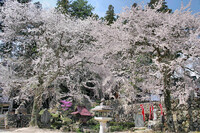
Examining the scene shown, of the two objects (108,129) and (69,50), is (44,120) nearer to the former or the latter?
(108,129)

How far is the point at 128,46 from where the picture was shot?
9.98m

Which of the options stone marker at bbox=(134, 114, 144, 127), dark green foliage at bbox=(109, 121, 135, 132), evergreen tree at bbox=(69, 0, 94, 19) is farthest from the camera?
evergreen tree at bbox=(69, 0, 94, 19)

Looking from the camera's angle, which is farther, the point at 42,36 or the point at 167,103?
the point at 42,36

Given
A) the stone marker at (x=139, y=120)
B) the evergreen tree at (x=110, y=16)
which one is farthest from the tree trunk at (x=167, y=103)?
the evergreen tree at (x=110, y=16)

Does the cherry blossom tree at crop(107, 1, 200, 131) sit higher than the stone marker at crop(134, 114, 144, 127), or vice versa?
the cherry blossom tree at crop(107, 1, 200, 131)

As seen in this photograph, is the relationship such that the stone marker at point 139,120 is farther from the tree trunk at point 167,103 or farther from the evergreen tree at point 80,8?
the evergreen tree at point 80,8

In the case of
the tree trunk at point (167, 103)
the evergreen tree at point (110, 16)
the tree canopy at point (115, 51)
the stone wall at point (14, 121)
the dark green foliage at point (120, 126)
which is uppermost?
the evergreen tree at point (110, 16)

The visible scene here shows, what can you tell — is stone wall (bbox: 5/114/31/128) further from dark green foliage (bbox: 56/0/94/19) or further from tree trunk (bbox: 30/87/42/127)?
dark green foliage (bbox: 56/0/94/19)

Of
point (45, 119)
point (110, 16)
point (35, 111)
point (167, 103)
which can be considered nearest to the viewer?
point (167, 103)

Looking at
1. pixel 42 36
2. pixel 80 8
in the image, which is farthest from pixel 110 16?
pixel 42 36

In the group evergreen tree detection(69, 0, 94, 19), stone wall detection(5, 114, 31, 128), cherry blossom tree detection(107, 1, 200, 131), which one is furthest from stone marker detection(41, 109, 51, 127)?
evergreen tree detection(69, 0, 94, 19)

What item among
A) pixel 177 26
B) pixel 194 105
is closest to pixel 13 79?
pixel 177 26

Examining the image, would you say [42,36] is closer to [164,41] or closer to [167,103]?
[164,41]

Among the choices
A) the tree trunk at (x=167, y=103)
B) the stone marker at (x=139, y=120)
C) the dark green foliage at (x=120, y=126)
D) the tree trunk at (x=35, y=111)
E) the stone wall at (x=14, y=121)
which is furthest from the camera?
the stone marker at (x=139, y=120)
